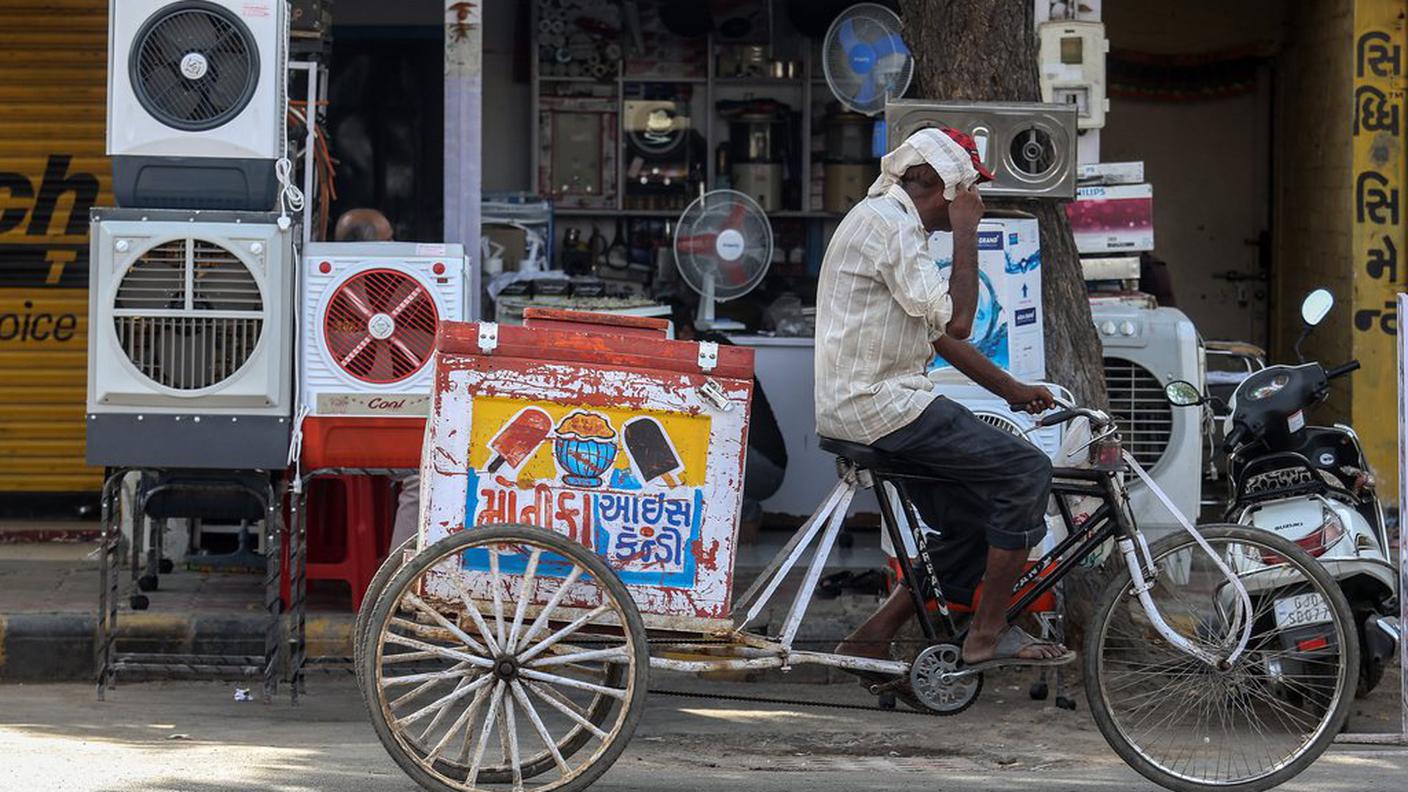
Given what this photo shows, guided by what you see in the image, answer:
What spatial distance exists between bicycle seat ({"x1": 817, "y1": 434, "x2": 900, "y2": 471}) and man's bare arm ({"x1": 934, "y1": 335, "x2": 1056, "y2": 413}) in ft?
1.06

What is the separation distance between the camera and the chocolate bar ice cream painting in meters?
4.86

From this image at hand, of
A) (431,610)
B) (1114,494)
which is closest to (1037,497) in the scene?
(1114,494)

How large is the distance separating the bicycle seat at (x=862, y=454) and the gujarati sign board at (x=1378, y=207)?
4790 millimetres

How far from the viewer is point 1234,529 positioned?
504 cm

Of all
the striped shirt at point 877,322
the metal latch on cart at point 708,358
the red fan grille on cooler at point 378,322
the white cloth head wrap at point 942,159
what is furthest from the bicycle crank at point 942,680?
the red fan grille on cooler at point 378,322

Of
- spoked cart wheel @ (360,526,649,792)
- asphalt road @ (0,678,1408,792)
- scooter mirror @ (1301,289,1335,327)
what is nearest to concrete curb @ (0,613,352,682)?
asphalt road @ (0,678,1408,792)

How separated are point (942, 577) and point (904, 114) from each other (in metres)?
2.07

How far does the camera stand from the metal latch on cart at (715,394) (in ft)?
16.0

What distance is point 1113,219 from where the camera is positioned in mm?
8461

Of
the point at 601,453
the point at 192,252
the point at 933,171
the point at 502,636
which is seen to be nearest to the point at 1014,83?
the point at 933,171

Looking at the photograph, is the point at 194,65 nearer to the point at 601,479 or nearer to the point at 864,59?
the point at 601,479

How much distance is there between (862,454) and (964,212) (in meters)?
0.72

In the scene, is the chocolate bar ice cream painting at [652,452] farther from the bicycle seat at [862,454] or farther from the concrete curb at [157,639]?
the concrete curb at [157,639]

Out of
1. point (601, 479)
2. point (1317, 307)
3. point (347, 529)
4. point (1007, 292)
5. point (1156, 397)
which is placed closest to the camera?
point (601, 479)
